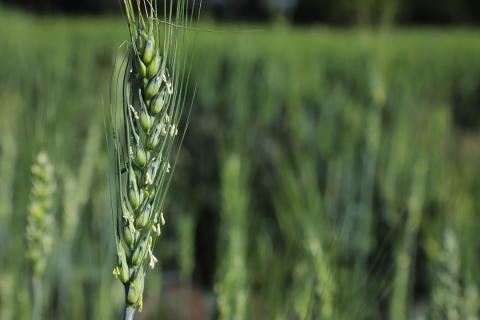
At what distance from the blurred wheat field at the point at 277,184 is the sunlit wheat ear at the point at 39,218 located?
14 cm

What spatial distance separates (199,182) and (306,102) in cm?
94

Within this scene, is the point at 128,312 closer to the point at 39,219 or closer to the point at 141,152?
the point at 141,152

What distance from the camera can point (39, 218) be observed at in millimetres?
922

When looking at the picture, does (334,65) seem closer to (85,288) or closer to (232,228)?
(85,288)

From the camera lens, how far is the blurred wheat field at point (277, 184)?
3.86 feet

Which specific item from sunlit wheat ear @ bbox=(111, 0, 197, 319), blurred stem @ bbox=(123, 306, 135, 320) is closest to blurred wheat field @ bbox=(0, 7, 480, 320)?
sunlit wheat ear @ bbox=(111, 0, 197, 319)

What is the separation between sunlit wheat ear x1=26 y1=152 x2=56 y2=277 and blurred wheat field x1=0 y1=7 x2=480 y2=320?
0.45ft

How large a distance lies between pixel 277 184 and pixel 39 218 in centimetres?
246

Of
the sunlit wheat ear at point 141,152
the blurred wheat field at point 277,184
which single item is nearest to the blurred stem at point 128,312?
the sunlit wheat ear at point 141,152

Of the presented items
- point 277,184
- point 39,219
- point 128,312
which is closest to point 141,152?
point 128,312

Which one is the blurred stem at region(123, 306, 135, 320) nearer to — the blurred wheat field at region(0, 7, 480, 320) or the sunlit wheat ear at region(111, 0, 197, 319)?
the sunlit wheat ear at region(111, 0, 197, 319)

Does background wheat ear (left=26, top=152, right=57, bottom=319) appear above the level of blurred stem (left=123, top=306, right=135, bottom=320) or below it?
below

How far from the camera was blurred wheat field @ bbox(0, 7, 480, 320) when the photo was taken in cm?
118

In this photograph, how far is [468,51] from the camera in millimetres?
6871
